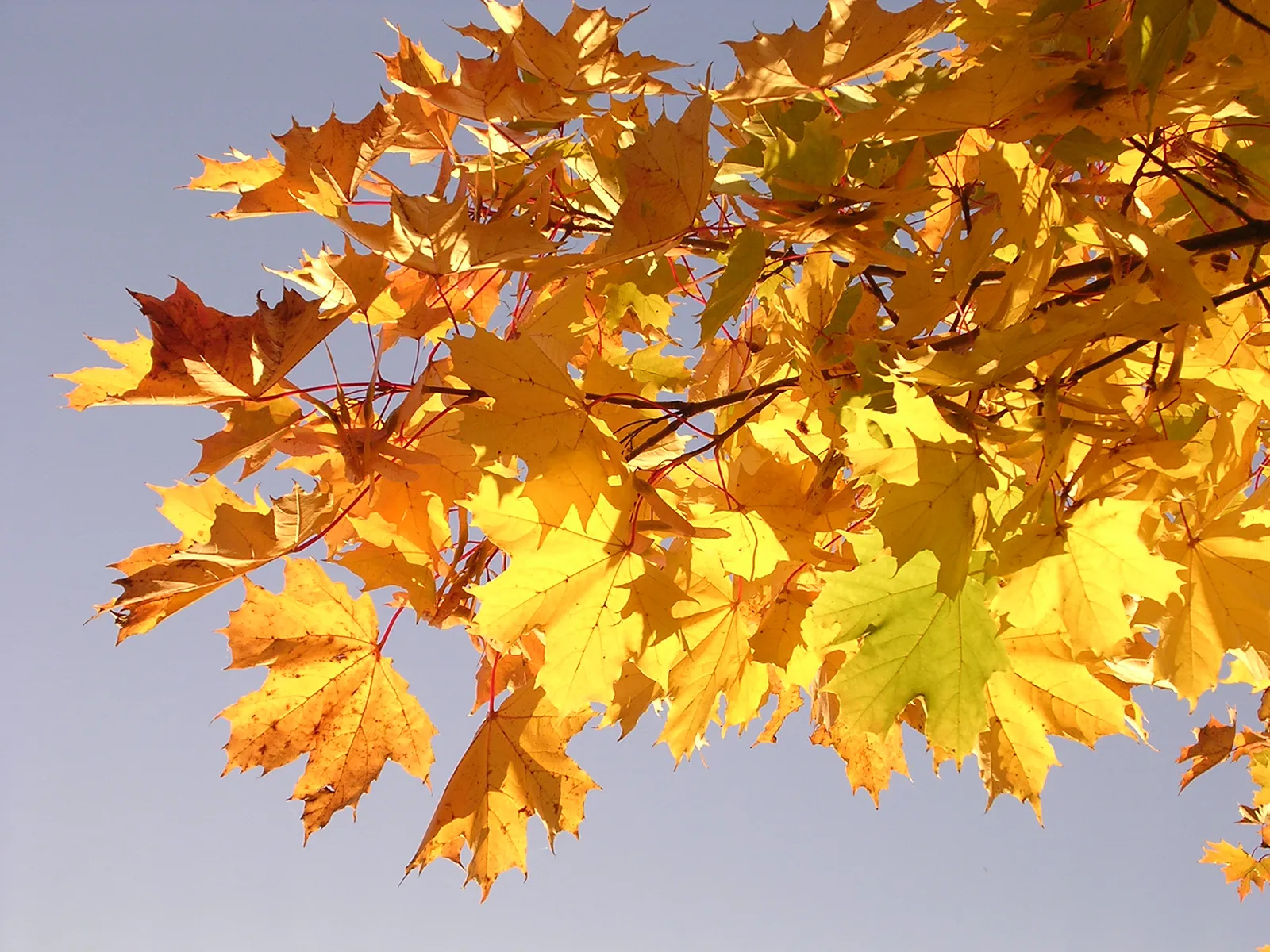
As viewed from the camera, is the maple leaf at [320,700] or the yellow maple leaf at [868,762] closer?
the maple leaf at [320,700]

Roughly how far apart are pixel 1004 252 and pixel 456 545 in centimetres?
72

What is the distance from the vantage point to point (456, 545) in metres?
1.09

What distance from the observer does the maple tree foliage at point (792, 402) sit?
776 millimetres

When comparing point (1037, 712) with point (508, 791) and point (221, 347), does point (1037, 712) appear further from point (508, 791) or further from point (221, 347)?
point (221, 347)

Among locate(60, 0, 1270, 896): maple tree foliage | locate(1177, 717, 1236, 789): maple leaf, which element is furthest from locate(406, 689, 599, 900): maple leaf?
locate(1177, 717, 1236, 789): maple leaf

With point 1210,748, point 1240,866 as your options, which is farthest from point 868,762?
point 1240,866

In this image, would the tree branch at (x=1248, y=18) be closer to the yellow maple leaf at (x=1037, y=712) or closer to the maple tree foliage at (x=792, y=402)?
the maple tree foliage at (x=792, y=402)

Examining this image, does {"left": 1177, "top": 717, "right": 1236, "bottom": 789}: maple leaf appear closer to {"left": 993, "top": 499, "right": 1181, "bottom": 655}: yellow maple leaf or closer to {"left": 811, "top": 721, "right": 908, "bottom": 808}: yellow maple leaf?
{"left": 811, "top": 721, "right": 908, "bottom": 808}: yellow maple leaf

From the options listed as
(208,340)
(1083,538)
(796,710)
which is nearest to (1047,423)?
(1083,538)

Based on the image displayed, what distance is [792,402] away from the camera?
3.75 feet

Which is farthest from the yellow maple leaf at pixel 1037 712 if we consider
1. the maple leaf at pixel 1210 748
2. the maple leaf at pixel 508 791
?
the maple leaf at pixel 1210 748

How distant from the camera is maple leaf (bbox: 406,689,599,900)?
1276mm

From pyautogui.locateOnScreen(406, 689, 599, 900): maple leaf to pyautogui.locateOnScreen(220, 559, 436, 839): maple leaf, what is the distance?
0.07 m

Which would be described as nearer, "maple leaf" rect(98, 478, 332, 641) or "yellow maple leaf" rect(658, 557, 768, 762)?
"maple leaf" rect(98, 478, 332, 641)
